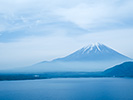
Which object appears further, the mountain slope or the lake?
the mountain slope

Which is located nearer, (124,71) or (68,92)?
(68,92)

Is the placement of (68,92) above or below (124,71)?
below

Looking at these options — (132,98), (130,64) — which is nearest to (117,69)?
(130,64)

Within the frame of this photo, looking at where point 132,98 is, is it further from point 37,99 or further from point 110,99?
point 37,99

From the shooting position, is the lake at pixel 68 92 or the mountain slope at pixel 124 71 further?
the mountain slope at pixel 124 71

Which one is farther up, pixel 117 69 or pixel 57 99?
pixel 117 69

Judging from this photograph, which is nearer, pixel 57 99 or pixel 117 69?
pixel 57 99

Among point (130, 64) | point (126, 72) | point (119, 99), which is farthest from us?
point (130, 64)

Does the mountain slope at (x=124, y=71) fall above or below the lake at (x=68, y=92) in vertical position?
above

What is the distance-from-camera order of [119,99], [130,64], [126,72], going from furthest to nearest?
[130,64] < [126,72] < [119,99]

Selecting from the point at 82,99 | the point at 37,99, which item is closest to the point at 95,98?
the point at 82,99

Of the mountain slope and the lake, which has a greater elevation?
the mountain slope
